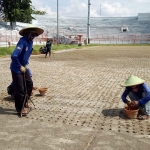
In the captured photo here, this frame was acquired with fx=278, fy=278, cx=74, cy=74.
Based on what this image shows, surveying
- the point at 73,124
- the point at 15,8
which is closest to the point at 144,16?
the point at 15,8

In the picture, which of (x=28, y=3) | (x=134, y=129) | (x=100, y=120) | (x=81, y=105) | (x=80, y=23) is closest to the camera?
(x=134, y=129)

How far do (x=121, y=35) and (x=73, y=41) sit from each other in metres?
15.8

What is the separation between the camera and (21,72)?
5457mm

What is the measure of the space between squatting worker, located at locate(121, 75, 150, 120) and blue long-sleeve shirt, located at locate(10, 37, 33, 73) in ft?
6.52

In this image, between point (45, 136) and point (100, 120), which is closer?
point (45, 136)

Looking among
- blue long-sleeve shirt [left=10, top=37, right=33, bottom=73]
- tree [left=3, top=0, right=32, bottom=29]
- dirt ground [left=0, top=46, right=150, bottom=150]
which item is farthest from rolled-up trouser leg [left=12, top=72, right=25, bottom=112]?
tree [left=3, top=0, right=32, bottom=29]

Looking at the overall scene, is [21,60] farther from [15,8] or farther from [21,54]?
[15,8]

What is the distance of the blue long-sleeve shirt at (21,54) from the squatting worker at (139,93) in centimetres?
199

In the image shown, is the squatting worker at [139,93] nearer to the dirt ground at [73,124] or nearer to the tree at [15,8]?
the dirt ground at [73,124]

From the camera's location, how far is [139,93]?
562 cm

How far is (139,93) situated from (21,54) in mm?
2482

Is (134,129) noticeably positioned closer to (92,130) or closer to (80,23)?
(92,130)

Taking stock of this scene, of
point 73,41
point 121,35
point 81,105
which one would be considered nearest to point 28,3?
point 73,41

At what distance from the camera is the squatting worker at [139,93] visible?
534 cm
